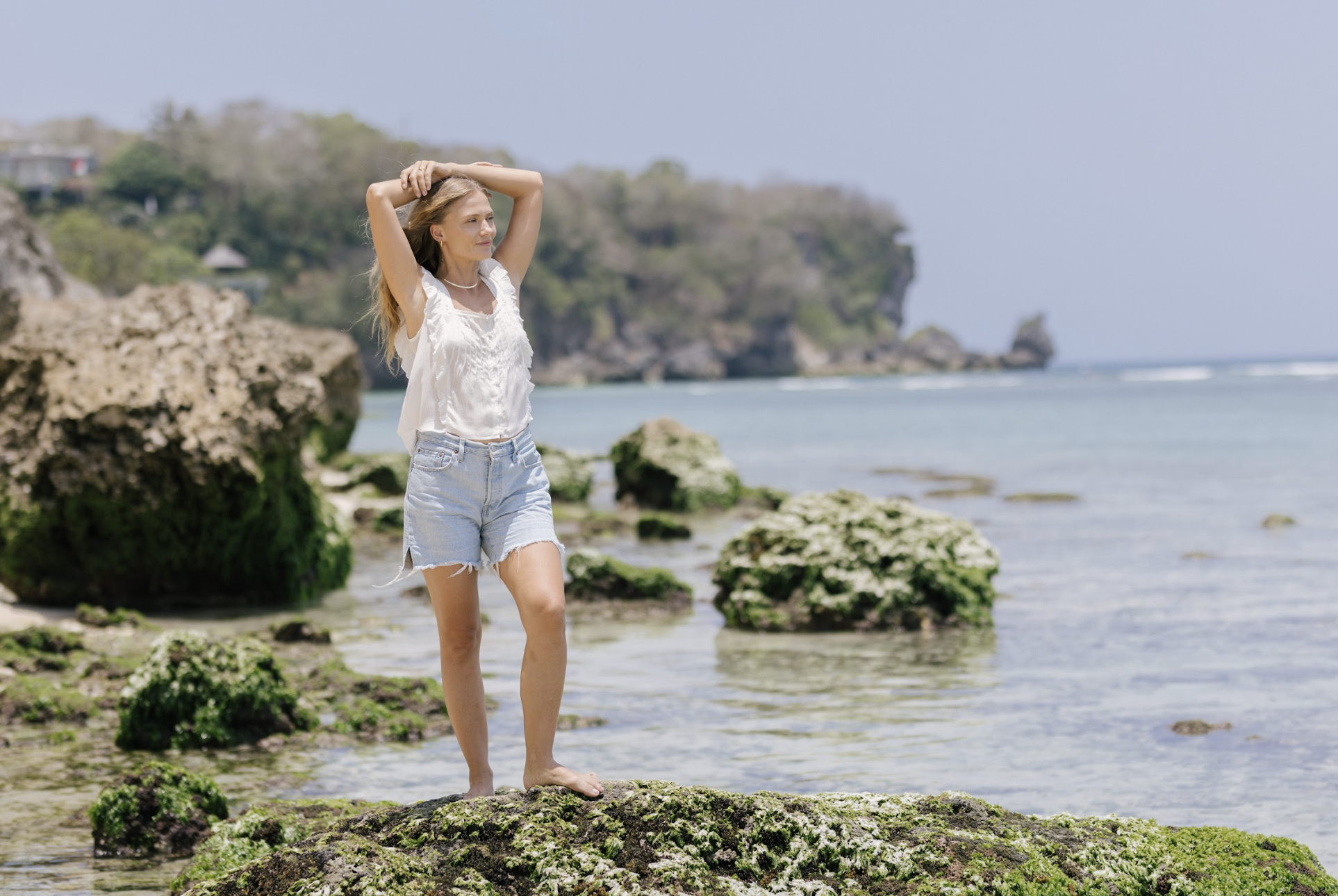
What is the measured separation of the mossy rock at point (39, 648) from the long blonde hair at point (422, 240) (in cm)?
570

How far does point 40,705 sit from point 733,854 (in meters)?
6.00

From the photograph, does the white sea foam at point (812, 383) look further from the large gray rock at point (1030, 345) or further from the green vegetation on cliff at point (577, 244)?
the large gray rock at point (1030, 345)

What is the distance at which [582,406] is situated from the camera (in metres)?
78.1

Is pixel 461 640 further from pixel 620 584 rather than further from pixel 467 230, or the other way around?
pixel 620 584

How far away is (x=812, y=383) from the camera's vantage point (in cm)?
12812

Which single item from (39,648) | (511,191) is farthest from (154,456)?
(511,191)

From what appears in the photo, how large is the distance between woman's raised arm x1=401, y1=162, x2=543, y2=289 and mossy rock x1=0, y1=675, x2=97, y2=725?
4.98m

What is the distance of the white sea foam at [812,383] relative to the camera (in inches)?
4365

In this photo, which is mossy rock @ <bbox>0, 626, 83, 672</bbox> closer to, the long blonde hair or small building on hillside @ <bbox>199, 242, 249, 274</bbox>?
the long blonde hair

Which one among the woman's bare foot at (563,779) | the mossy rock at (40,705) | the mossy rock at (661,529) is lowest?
the mossy rock at (661,529)

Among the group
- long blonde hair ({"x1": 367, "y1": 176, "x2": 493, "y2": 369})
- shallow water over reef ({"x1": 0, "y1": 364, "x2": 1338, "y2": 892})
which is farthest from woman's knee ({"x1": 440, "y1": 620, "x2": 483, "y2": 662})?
shallow water over reef ({"x1": 0, "y1": 364, "x2": 1338, "y2": 892})

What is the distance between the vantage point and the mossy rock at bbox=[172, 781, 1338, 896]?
12.7ft

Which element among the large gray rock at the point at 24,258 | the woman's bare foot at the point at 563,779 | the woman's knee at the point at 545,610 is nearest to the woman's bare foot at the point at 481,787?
the woman's bare foot at the point at 563,779

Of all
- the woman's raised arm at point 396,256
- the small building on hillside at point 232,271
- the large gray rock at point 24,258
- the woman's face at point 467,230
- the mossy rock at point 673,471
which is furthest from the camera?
the small building on hillside at point 232,271
